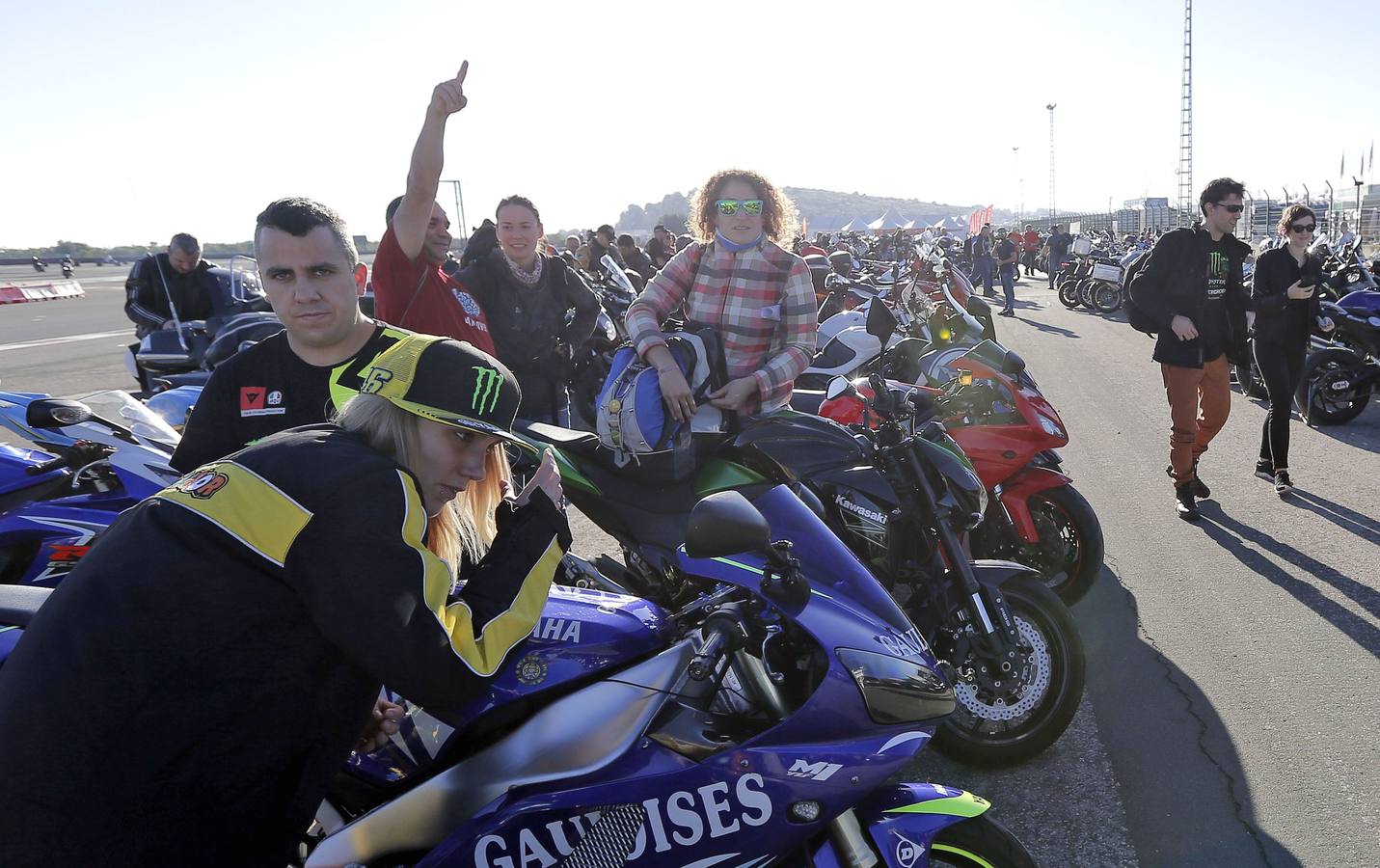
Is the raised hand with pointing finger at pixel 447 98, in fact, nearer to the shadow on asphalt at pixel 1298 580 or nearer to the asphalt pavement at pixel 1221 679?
the asphalt pavement at pixel 1221 679

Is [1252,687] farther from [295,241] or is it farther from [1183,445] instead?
[295,241]

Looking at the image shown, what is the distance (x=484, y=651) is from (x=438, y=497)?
314 millimetres

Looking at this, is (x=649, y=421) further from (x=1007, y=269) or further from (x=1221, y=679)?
(x=1007, y=269)

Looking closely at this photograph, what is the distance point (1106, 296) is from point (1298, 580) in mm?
16004

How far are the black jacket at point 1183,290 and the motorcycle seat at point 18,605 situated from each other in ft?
19.2

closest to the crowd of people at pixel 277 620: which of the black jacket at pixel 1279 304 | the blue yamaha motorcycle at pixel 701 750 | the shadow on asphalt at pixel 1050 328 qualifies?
the blue yamaha motorcycle at pixel 701 750

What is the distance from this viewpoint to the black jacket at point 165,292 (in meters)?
7.54

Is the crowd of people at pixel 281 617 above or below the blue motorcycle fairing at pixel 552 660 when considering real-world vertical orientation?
above

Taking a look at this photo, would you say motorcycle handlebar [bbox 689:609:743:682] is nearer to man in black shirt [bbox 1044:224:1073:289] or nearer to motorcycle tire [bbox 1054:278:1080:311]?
motorcycle tire [bbox 1054:278:1080:311]

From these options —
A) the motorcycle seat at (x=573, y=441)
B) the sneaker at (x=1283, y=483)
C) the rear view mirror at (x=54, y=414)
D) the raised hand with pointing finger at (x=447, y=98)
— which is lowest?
the sneaker at (x=1283, y=483)

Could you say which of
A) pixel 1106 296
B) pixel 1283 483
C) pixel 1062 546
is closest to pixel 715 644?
pixel 1062 546

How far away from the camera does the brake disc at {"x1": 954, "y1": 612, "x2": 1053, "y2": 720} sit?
311 centimetres

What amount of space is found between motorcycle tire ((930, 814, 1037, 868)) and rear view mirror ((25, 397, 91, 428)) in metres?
3.74

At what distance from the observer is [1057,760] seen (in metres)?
3.26
